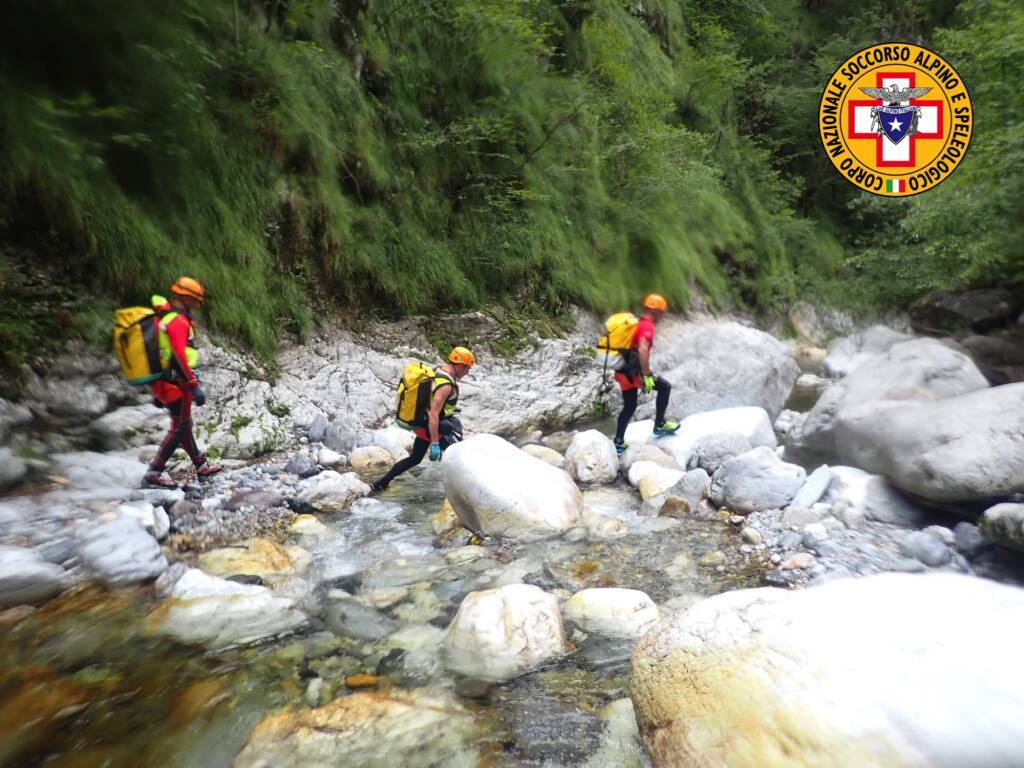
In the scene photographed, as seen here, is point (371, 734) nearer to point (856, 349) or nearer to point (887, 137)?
point (887, 137)

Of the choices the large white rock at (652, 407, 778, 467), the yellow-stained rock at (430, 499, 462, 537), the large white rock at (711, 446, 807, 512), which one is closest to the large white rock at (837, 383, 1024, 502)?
the large white rock at (711, 446, 807, 512)

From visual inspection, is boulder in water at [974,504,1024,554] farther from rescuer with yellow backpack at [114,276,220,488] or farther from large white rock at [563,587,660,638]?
rescuer with yellow backpack at [114,276,220,488]

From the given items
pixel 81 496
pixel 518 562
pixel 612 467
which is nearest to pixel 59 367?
pixel 81 496

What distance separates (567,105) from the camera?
1224 cm

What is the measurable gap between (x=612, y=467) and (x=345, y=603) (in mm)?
3683

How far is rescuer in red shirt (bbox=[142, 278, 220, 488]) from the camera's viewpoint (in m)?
5.25

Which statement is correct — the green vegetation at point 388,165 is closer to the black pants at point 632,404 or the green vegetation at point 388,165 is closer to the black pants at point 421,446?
the black pants at point 421,446

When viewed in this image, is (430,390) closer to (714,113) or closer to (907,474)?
(907,474)

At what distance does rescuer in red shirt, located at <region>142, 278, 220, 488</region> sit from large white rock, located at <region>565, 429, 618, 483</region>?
158 inches

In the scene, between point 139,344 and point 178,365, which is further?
point 178,365

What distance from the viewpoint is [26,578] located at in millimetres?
3578

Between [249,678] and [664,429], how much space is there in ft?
19.4

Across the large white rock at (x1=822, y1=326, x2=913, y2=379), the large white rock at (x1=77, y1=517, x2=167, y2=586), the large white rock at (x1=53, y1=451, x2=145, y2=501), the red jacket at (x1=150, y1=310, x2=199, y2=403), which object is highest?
the red jacket at (x1=150, y1=310, x2=199, y2=403)

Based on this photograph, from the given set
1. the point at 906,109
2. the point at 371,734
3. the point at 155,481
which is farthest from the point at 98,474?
the point at 906,109
